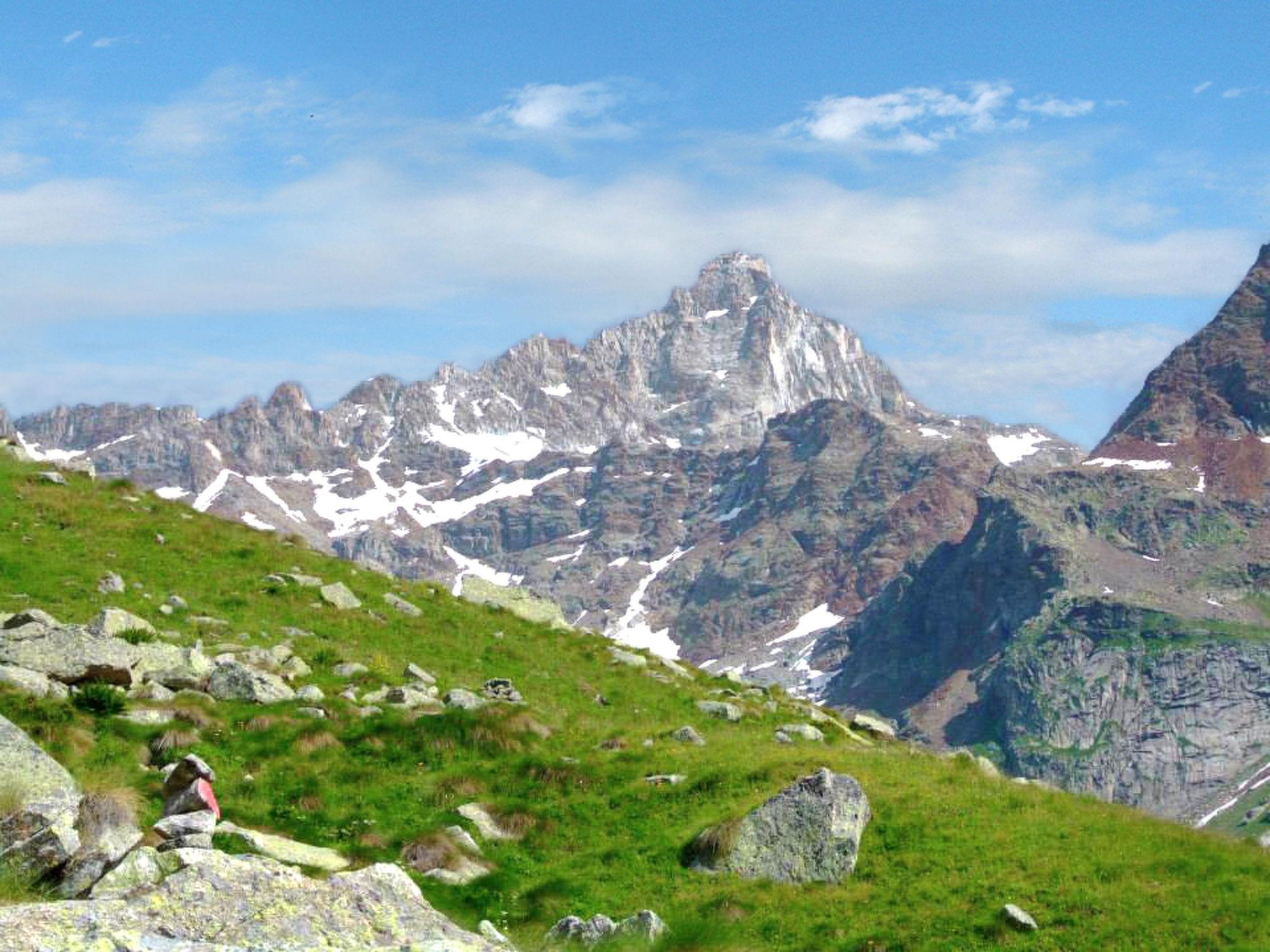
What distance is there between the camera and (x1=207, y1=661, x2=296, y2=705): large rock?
101 ft

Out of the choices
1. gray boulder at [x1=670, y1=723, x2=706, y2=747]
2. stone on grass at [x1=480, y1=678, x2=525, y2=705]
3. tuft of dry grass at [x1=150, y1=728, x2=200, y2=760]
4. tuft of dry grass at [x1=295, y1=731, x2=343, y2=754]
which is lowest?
Result: gray boulder at [x1=670, y1=723, x2=706, y2=747]

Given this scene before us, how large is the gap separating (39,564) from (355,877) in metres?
30.4

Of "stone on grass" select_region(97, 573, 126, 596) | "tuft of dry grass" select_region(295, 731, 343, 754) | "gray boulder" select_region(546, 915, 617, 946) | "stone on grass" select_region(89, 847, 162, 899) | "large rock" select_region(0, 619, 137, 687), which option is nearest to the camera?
"stone on grass" select_region(89, 847, 162, 899)

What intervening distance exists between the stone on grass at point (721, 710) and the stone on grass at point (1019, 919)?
58.6 ft

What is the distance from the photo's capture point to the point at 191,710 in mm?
28719

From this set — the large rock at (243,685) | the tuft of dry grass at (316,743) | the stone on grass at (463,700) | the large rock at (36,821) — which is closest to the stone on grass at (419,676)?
the stone on grass at (463,700)

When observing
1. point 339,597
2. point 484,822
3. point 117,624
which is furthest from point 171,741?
point 339,597

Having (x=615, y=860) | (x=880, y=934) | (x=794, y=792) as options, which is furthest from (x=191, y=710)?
(x=880, y=934)

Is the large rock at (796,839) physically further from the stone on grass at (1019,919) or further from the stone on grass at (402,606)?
the stone on grass at (402,606)

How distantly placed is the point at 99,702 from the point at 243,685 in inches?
163

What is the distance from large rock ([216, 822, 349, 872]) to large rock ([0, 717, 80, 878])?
2.75 m

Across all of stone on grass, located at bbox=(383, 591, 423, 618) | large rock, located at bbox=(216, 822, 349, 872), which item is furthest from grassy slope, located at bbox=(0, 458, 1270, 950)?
stone on grass, located at bbox=(383, 591, 423, 618)

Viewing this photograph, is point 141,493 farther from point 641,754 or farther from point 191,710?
point 641,754

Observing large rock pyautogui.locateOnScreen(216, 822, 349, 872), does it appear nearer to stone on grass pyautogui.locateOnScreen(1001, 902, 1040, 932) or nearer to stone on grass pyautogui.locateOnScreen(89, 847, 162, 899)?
stone on grass pyautogui.locateOnScreen(89, 847, 162, 899)
